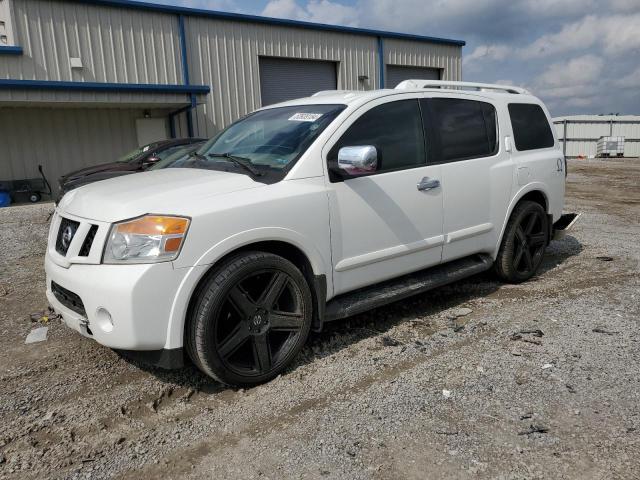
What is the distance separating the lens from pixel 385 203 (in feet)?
12.5

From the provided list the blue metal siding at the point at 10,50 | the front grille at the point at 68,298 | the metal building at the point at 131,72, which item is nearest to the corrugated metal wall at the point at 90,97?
the metal building at the point at 131,72

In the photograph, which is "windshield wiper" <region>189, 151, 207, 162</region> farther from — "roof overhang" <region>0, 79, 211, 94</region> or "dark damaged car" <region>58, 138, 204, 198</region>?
"roof overhang" <region>0, 79, 211, 94</region>

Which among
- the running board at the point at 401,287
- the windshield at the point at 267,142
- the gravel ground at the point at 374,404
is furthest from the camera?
the running board at the point at 401,287

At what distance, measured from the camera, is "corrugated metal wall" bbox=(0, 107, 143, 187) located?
15.5 metres

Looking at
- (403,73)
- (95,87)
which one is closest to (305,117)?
(95,87)

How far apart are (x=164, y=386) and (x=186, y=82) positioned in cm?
1503

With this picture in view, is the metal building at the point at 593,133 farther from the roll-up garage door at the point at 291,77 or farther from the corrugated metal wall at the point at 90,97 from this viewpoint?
the corrugated metal wall at the point at 90,97

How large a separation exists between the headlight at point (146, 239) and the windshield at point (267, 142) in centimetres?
73

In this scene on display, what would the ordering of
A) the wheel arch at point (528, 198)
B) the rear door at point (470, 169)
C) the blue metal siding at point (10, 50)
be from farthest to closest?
the blue metal siding at point (10, 50) → the wheel arch at point (528, 198) → the rear door at point (470, 169)

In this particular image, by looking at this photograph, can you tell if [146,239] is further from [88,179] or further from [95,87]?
[95,87]

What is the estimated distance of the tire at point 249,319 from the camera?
9.84 feet

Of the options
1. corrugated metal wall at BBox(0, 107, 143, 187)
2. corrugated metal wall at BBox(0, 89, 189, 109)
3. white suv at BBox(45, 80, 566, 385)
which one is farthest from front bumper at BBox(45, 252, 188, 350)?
corrugated metal wall at BBox(0, 107, 143, 187)

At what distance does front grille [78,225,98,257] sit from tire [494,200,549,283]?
367cm

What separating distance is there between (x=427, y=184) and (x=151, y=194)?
2.09 m
